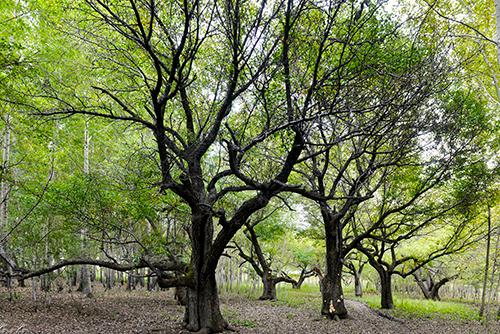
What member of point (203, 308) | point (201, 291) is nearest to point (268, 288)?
point (203, 308)

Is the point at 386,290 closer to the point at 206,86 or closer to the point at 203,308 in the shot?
the point at 203,308

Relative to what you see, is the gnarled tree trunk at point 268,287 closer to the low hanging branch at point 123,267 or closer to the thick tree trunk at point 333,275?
the thick tree trunk at point 333,275

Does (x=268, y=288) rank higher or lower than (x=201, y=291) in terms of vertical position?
lower

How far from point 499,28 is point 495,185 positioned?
38.3ft

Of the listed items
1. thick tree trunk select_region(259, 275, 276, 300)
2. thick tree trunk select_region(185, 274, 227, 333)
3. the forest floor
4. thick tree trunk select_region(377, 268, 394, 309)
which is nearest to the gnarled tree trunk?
thick tree trunk select_region(259, 275, 276, 300)

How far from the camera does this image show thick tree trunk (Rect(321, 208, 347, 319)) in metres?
11.7

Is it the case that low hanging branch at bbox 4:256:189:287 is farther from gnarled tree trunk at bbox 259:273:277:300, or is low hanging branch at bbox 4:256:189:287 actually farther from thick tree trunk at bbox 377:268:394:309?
thick tree trunk at bbox 377:268:394:309

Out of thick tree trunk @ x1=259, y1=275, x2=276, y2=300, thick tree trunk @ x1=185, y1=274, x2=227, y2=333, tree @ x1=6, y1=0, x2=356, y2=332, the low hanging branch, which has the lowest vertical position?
thick tree trunk @ x1=259, y1=275, x2=276, y2=300

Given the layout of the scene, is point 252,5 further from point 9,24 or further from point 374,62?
point 9,24

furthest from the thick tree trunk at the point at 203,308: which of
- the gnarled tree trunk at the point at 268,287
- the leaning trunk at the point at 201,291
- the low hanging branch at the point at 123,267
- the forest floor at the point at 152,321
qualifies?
the gnarled tree trunk at the point at 268,287

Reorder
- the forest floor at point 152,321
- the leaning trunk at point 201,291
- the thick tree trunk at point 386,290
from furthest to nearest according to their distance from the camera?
the thick tree trunk at point 386,290
the forest floor at point 152,321
the leaning trunk at point 201,291

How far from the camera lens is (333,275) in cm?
1189

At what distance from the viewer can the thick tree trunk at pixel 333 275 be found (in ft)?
38.3

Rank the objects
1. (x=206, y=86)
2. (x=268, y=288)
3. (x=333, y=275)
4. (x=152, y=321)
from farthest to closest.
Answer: (x=268, y=288), (x=333, y=275), (x=152, y=321), (x=206, y=86)
